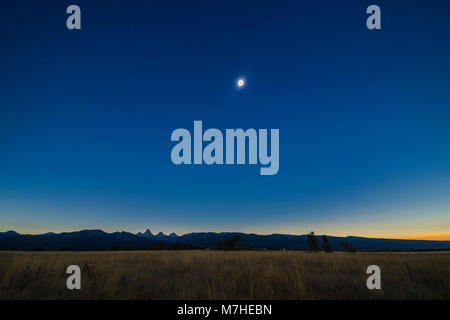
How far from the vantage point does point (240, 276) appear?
5656 millimetres

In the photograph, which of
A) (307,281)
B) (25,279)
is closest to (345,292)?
(307,281)
